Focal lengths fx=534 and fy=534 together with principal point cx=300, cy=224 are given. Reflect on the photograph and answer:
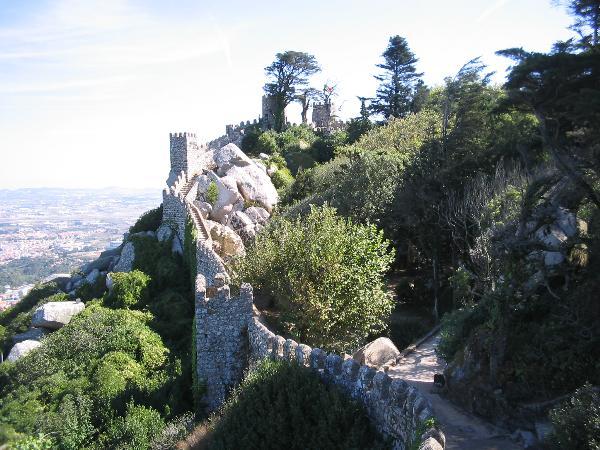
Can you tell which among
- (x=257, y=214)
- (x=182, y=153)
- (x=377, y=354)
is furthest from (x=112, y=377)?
(x=182, y=153)

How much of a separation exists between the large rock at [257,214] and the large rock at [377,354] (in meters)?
16.3

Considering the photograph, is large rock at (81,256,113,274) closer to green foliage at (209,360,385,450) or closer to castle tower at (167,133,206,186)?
castle tower at (167,133,206,186)

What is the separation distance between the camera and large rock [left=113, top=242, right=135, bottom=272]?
91.3 ft

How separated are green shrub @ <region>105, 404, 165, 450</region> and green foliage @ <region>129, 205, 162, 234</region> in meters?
17.8

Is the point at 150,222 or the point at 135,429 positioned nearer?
the point at 135,429

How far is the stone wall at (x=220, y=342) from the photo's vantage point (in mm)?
15539

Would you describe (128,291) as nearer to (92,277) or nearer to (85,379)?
(85,379)

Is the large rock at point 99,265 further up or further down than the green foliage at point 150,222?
further down

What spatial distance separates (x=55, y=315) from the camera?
24.5 m

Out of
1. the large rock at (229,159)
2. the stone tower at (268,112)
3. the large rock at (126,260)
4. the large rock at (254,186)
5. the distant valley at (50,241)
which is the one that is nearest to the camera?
the large rock at (126,260)

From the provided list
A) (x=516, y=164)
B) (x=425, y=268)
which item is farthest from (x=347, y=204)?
(x=516, y=164)

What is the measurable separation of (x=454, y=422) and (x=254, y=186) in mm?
24593

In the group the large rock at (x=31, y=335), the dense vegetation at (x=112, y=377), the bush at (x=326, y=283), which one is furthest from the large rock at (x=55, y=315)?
the bush at (x=326, y=283)

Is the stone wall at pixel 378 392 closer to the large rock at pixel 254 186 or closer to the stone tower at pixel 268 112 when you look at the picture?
the large rock at pixel 254 186
